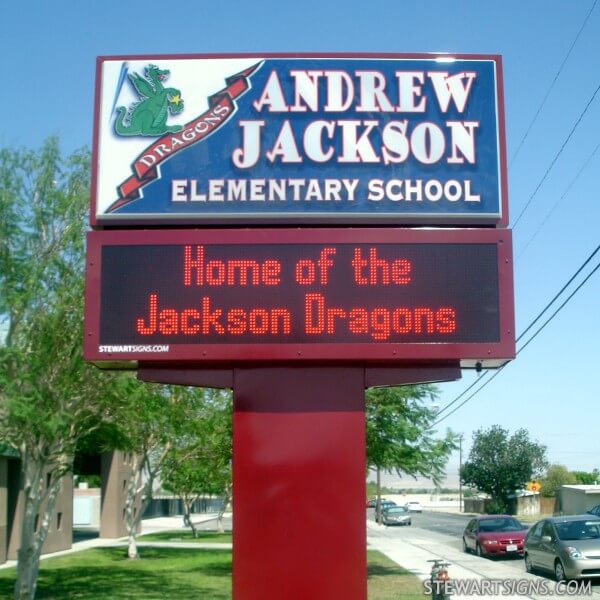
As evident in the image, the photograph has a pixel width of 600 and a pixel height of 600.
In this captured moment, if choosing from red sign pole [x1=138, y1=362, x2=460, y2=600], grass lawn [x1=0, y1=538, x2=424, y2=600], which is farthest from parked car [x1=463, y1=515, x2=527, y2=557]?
red sign pole [x1=138, y1=362, x2=460, y2=600]

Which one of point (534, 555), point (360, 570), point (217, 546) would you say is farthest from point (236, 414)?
point (217, 546)

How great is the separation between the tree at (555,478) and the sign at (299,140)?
2672 inches

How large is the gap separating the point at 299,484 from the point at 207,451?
20.8 meters

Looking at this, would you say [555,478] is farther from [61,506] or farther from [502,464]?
[61,506]

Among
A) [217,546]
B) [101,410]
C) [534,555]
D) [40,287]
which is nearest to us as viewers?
[40,287]

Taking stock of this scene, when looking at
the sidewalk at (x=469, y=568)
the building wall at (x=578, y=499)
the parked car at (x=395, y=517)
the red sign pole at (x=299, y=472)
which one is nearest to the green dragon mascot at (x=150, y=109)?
the red sign pole at (x=299, y=472)

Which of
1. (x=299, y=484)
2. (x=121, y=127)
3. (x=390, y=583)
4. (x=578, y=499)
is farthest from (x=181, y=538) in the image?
(x=121, y=127)

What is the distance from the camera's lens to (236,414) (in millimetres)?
8148

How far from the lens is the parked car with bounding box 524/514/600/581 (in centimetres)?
1945

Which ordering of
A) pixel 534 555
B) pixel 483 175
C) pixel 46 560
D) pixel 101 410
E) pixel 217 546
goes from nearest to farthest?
1. pixel 483 175
2. pixel 101 410
3. pixel 534 555
4. pixel 46 560
5. pixel 217 546

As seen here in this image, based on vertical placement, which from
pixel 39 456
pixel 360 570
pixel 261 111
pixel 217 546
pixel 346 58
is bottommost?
pixel 217 546

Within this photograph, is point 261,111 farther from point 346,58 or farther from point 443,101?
point 443,101

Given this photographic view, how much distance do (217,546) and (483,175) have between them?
30914 mm

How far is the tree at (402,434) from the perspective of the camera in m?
21.2
